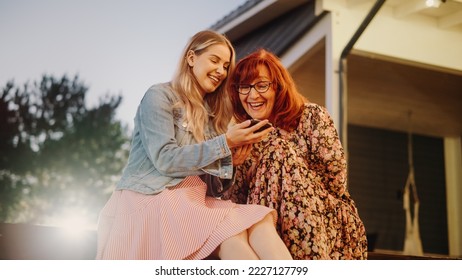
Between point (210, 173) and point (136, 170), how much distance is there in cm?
22

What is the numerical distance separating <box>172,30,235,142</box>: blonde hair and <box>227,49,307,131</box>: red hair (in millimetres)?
31

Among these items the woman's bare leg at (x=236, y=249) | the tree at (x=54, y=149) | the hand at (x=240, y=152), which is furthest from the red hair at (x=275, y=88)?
the tree at (x=54, y=149)

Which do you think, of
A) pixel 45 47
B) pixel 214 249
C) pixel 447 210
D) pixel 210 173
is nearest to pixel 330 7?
pixel 45 47

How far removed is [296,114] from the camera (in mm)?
1833

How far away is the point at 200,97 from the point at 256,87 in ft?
0.65

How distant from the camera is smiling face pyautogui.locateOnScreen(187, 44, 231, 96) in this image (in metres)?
1.80

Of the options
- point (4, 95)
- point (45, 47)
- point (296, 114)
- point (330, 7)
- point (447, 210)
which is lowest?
point (447, 210)

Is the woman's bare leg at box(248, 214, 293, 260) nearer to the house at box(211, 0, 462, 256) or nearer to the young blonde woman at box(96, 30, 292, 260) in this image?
the young blonde woman at box(96, 30, 292, 260)

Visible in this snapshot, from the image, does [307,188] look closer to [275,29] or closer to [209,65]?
[209,65]

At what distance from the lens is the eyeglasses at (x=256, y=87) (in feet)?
6.09

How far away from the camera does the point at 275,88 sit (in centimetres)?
188

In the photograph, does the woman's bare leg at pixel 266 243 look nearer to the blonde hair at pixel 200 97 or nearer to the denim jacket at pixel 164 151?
the denim jacket at pixel 164 151
